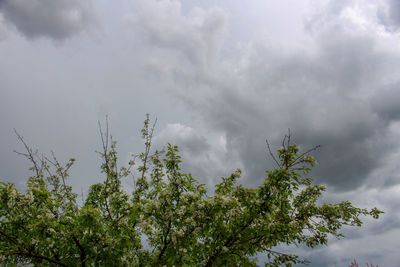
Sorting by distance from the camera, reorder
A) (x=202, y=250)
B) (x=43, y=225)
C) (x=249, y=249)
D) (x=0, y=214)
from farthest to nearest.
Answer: (x=249, y=249) → (x=202, y=250) → (x=0, y=214) → (x=43, y=225)

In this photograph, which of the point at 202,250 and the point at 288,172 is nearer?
the point at 288,172

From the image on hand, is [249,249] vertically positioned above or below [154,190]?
below

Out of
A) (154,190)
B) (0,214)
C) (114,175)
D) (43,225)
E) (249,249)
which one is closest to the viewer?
(43,225)

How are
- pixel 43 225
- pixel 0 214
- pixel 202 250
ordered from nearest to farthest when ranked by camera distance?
pixel 43 225 < pixel 0 214 < pixel 202 250

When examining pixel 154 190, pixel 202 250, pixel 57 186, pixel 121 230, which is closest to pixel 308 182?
pixel 202 250

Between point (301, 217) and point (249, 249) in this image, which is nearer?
point (249, 249)

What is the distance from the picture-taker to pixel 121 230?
7.56 m

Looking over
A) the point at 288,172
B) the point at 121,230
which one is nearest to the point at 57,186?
the point at 121,230

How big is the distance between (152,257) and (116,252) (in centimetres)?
204

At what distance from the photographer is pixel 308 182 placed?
318 inches

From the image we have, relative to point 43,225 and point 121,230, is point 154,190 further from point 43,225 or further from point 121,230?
point 43,225

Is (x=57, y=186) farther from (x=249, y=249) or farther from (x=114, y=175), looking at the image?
(x=249, y=249)

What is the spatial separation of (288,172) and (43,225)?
6.79m

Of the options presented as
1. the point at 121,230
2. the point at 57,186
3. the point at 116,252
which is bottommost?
the point at 116,252
